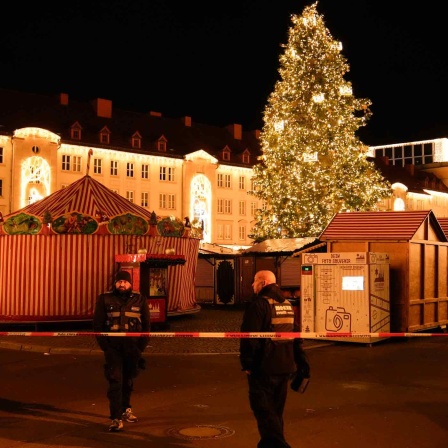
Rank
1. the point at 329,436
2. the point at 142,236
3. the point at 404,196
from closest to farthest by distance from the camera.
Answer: the point at 329,436 → the point at 142,236 → the point at 404,196

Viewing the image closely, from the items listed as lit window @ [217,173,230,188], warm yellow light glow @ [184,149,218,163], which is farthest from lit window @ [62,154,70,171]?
lit window @ [217,173,230,188]

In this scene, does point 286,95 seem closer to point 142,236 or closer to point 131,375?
point 142,236

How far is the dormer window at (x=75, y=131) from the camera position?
52062 mm

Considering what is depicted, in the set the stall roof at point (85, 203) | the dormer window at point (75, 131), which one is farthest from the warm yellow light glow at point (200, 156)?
the stall roof at point (85, 203)

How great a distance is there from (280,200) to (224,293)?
21.0 feet

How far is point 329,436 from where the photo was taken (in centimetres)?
711

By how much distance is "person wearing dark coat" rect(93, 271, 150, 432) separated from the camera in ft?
24.7

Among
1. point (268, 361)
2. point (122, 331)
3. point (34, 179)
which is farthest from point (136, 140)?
point (268, 361)

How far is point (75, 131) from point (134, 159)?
553 cm

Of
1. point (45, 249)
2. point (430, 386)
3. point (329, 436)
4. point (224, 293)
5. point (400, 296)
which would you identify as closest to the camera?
point (329, 436)

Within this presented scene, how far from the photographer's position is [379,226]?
54.5ft

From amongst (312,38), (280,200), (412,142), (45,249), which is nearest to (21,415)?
(45,249)

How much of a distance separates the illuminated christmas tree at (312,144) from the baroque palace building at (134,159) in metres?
16.8

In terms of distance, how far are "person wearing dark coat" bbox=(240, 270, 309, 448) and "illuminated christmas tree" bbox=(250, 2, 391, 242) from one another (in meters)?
27.1
